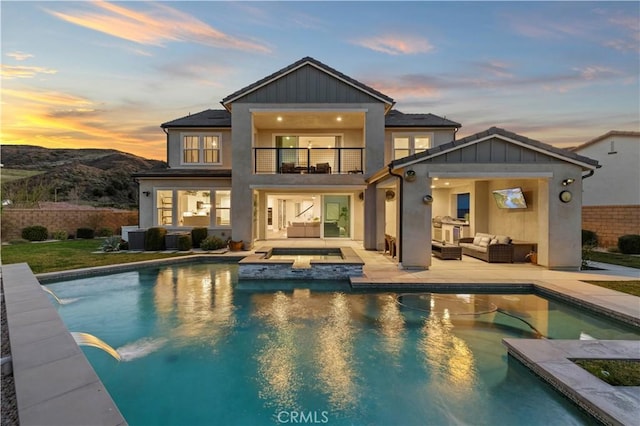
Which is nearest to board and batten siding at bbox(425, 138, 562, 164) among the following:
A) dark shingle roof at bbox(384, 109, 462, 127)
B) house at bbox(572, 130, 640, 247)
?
dark shingle roof at bbox(384, 109, 462, 127)

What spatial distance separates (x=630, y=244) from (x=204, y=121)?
68.3 feet

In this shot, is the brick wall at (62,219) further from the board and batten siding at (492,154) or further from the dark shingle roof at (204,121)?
the board and batten siding at (492,154)

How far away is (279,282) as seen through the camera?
9.58 metres

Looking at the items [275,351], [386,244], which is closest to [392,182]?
[386,244]

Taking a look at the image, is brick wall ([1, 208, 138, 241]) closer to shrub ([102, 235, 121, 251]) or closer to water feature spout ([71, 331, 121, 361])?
shrub ([102, 235, 121, 251])

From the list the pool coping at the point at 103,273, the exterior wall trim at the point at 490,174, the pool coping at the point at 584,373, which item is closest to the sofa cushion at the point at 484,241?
the exterior wall trim at the point at 490,174

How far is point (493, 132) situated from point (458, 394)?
8509 mm

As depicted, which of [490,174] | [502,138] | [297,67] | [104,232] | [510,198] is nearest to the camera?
[502,138]

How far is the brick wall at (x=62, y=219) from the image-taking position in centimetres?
1816

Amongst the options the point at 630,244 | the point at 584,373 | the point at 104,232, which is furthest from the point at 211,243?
the point at 630,244

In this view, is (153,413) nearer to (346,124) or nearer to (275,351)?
(275,351)

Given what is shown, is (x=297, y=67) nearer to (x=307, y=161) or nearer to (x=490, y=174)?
(x=307, y=161)

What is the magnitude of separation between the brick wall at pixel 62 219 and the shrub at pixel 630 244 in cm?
2792

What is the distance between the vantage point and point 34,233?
18.2 meters
